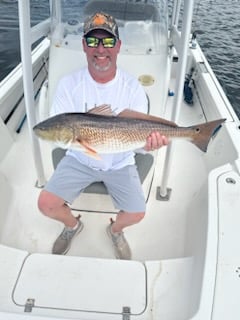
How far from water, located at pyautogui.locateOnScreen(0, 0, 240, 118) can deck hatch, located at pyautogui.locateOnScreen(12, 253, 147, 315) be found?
510cm

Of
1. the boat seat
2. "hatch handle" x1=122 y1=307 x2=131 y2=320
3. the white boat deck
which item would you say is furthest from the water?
"hatch handle" x1=122 y1=307 x2=131 y2=320

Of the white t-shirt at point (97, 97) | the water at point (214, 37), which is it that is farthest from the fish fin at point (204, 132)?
the water at point (214, 37)

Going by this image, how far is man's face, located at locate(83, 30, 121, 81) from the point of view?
2.14 meters

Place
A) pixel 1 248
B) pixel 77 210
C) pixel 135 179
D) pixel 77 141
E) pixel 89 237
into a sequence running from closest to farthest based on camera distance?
1. pixel 77 141
2. pixel 1 248
3. pixel 135 179
4. pixel 89 237
5. pixel 77 210

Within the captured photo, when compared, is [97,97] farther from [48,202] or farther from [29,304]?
[29,304]

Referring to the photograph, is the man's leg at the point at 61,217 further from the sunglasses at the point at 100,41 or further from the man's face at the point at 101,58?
the sunglasses at the point at 100,41

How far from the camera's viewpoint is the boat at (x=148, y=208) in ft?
5.77

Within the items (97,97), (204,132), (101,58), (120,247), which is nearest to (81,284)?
(120,247)

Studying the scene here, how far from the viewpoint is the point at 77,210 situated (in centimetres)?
277

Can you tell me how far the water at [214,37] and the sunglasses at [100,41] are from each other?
4.45 m

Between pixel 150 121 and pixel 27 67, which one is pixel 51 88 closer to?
pixel 27 67

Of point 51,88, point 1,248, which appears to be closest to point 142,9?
point 51,88

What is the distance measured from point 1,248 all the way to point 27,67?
3.91 feet

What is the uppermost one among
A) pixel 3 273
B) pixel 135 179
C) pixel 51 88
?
pixel 51 88
